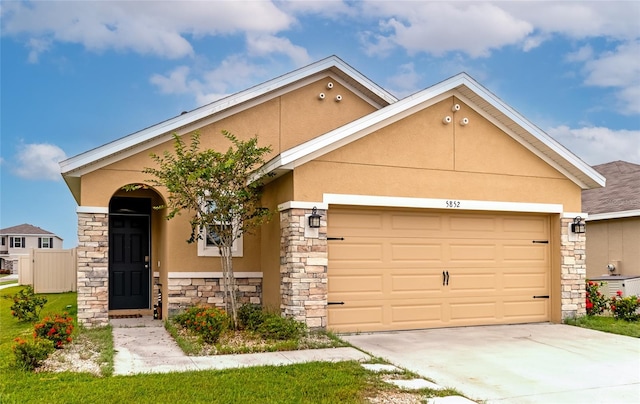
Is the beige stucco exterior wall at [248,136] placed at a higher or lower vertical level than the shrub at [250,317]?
higher

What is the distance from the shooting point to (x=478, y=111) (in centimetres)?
1085

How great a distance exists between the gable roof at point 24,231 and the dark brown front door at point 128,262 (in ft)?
151

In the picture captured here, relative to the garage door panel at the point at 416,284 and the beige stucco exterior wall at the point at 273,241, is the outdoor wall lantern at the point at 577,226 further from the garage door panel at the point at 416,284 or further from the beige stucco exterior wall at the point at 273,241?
the beige stucco exterior wall at the point at 273,241

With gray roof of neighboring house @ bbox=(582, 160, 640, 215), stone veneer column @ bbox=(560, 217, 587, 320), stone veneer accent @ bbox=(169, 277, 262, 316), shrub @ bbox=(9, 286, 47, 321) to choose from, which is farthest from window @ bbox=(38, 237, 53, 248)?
stone veneer column @ bbox=(560, 217, 587, 320)

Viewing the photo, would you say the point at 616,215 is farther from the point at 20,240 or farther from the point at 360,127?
the point at 20,240

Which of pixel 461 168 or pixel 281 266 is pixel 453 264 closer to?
pixel 461 168

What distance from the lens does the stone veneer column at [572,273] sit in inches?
449

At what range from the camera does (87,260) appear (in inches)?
417

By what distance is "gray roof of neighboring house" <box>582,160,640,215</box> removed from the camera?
1576 centimetres

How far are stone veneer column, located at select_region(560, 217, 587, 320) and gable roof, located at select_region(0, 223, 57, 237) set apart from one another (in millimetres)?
52475

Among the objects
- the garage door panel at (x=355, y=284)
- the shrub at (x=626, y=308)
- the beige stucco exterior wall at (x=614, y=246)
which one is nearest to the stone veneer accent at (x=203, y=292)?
the garage door panel at (x=355, y=284)

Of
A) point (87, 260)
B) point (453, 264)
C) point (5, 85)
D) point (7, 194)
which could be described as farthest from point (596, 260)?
point (7, 194)

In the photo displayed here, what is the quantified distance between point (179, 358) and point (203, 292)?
11.0 ft

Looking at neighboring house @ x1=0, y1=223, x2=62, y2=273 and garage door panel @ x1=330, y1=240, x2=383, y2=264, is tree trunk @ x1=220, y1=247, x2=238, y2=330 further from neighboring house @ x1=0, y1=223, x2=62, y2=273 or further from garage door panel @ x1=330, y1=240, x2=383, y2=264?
neighboring house @ x1=0, y1=223, x2=62, y2=273
